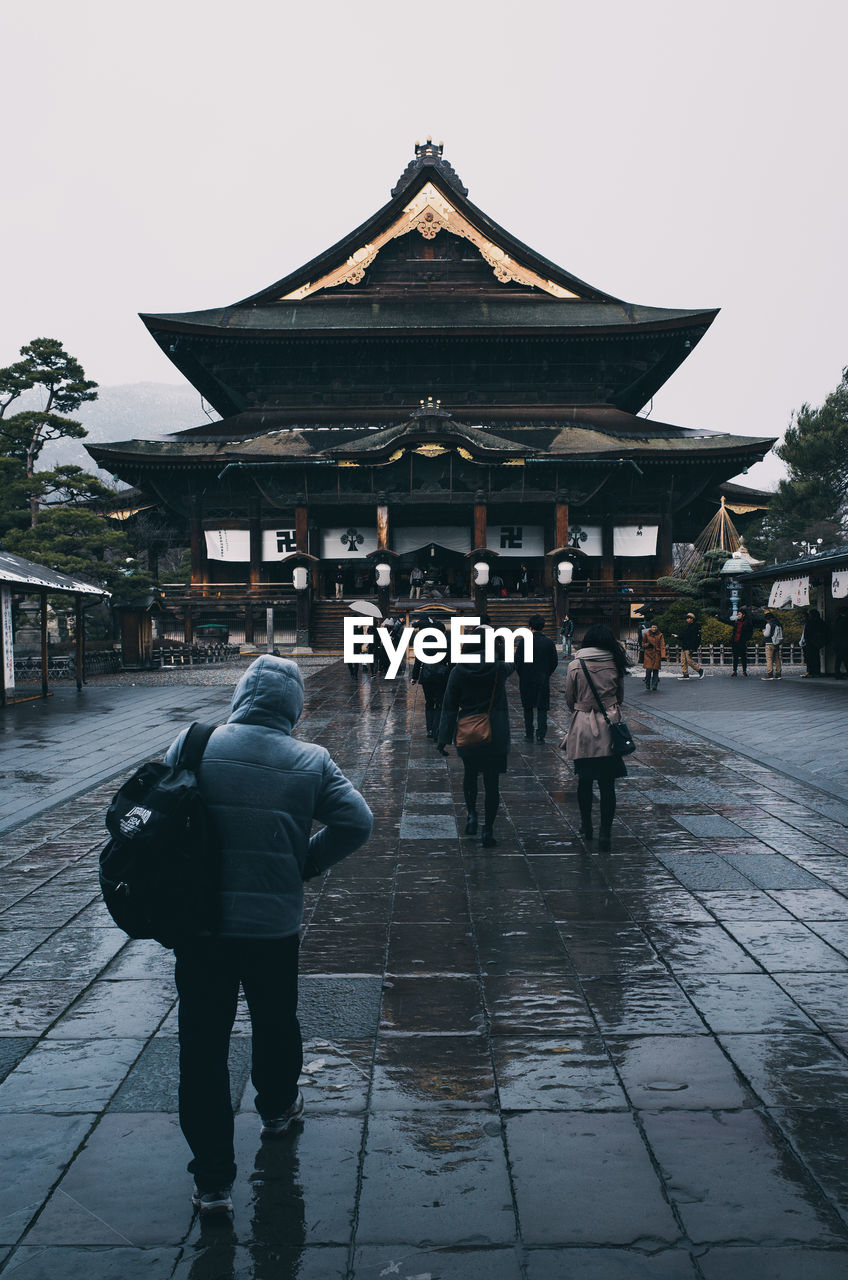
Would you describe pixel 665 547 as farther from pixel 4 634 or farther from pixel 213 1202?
pixel 213 1202

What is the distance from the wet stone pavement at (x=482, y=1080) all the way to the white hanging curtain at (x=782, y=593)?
17.6 m

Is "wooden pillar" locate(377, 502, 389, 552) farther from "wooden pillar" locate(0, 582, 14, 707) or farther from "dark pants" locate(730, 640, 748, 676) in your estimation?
"wooden pillar" locate(0, 582, 14, 707)

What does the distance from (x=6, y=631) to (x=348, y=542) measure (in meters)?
18.9

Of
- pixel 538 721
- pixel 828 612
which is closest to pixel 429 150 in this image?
pixel 828 612

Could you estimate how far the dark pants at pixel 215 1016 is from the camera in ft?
9.54

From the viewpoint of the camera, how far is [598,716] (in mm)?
7102

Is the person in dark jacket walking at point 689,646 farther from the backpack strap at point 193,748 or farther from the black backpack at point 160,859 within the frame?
the black backpack at point 160,859

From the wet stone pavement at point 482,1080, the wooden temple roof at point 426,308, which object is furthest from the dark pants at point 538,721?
the wooden temple roof at point 426,308

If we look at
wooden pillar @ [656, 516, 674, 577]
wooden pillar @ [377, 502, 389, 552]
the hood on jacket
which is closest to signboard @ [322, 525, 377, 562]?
wooden pillar @ [377, 502, 389, 552]

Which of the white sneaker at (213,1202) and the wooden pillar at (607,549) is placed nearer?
the white sneaker at (213,1202)

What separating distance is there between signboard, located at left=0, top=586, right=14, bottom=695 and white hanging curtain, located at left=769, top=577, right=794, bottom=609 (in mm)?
17254

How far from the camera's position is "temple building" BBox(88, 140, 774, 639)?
108 feet

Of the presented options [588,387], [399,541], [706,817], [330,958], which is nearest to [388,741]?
[706,817]

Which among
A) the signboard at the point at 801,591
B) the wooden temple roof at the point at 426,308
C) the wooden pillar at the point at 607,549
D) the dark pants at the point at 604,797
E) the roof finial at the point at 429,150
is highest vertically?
the roof finial at the point at 429,150
